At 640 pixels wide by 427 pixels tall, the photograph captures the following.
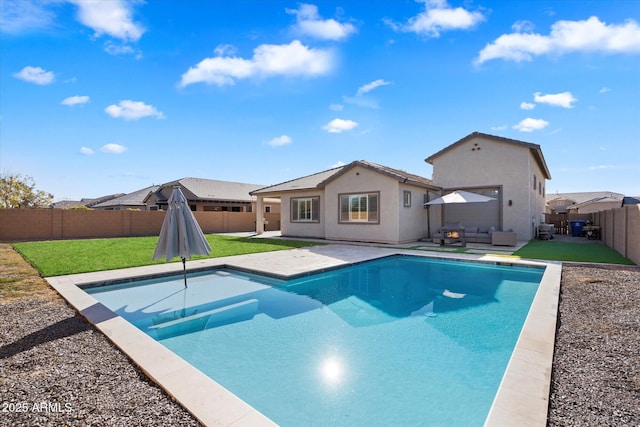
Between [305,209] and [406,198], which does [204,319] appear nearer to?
[406,198]

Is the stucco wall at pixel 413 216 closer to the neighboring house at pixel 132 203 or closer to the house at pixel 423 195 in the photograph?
the house at pixel 423 195

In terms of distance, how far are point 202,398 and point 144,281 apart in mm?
6922

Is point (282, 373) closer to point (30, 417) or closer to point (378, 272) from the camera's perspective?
point (30, 417)

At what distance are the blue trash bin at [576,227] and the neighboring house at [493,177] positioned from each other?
4.38 m

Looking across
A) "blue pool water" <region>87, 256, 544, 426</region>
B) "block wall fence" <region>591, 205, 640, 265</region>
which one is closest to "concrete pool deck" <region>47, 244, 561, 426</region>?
"blue pool water" <region>87, 256, 544, 426</region>

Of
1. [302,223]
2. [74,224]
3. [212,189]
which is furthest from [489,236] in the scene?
[212,189]

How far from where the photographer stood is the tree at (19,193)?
31.2 metres

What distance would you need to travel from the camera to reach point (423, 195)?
1873cm

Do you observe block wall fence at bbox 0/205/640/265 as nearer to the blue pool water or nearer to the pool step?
the blue pool water

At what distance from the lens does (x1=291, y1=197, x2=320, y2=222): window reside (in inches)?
792

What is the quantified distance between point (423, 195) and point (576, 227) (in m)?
12.9

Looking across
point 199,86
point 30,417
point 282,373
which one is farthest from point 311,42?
point 30,417

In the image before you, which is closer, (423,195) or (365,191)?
(365,191)

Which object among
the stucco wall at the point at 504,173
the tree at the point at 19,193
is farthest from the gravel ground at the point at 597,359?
the tree at the point at 19,193
